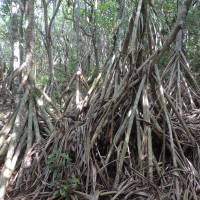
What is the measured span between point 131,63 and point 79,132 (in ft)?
2.75

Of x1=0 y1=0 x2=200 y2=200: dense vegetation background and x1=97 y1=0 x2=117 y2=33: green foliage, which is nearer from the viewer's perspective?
x1=0 y1=0 x2=200 y2=200: dense vegetation background

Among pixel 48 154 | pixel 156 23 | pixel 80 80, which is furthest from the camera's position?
pixel 80 80

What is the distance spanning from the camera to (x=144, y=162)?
326 centimetres

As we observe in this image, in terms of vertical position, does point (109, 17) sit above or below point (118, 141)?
above

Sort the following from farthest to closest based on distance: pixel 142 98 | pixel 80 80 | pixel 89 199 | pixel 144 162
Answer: pixel 80 80 < pixel 142 98 < pixel 144 162 < pixel 89 199

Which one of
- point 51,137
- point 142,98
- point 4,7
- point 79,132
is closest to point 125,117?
point 142,98

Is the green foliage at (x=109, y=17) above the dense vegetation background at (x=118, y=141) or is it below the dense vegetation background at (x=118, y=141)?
above

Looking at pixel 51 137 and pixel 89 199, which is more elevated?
pixel 51 137

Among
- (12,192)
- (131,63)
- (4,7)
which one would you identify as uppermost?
(4,7)

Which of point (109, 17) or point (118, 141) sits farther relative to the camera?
point (109, 17)

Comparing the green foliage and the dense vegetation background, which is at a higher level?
the green foliage

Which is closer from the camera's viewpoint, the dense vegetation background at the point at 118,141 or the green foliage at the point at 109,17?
the dense vegetation background at the point at 118,141

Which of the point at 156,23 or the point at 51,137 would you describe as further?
the point at 156,23

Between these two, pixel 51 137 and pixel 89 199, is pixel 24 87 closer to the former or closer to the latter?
pixel 51 137
